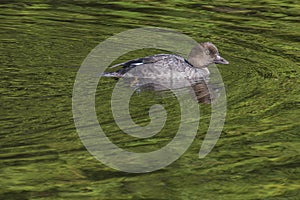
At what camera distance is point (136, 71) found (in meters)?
9.22

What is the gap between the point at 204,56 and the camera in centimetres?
980

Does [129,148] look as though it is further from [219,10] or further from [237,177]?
[219,10]

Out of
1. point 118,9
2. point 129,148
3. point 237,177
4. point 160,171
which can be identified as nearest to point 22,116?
point 129,148

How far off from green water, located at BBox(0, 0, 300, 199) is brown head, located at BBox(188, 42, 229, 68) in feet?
0.52

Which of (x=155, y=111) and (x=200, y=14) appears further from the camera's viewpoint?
(x=200, y=14)

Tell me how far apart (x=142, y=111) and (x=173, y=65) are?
1829 millimetres

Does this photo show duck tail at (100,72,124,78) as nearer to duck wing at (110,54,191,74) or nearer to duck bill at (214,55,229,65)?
A: duck wing at (110,54,191,74)

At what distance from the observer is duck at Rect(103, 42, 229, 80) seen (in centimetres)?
923

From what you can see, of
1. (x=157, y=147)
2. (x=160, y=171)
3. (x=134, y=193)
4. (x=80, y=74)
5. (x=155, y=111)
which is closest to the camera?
(x=134, y=193)

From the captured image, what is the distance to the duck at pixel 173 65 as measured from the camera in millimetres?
9234

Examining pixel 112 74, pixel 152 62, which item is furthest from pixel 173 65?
pixel 112 74

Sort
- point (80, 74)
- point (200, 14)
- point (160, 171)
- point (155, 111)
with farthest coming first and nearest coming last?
point (200, 14), point (80, 74), point (155, 111), point (160, 171)

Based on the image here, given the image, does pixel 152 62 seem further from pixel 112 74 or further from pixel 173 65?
pixel 112 74

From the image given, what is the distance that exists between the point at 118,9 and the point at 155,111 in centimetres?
531
